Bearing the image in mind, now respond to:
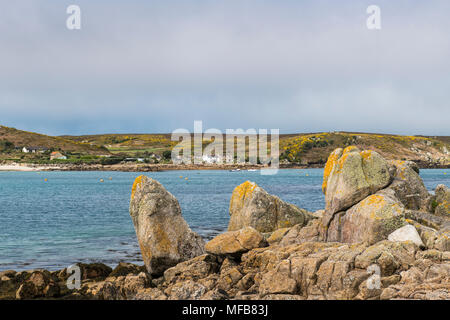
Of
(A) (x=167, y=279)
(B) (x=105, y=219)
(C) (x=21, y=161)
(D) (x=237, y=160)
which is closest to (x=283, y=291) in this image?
(A) (x=167, y=279)

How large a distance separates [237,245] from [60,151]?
19597 centimetres

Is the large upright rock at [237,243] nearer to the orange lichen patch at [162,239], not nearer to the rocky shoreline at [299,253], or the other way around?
the rocky shoreline at [299,253]

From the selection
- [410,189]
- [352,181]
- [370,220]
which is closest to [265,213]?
[352,181]

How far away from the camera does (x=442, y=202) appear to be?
2062 cm

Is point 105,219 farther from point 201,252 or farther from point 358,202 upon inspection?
point 358,202

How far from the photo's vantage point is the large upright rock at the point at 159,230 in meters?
17.0

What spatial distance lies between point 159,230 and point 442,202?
529 inches

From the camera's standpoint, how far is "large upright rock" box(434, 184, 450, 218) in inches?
799

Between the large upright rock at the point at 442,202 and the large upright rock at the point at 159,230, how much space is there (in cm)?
1149

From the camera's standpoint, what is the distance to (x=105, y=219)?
36812mm

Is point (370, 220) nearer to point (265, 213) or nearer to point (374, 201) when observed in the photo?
point (374, 201)

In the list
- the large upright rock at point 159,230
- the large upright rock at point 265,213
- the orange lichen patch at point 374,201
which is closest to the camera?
the orange lichen patch at point 374,201

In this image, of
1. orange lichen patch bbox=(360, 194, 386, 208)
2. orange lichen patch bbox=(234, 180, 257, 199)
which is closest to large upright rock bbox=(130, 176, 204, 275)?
orange lichen patch bbox=(234, 180, 257, 199)

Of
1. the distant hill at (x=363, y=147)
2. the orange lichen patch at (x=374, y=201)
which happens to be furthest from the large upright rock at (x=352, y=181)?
the distant hill at (x=363, y=147)
